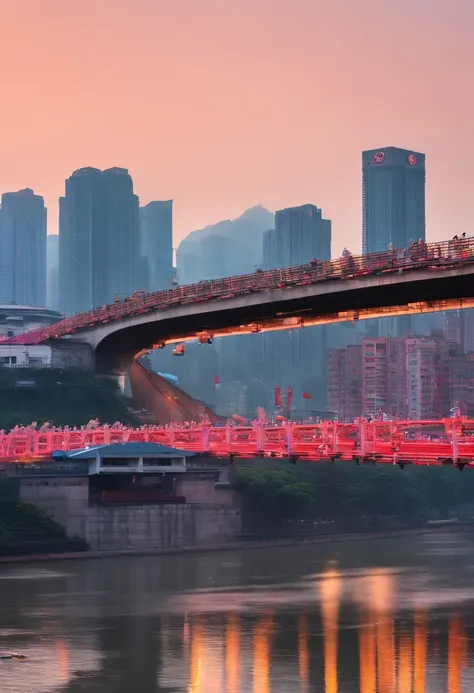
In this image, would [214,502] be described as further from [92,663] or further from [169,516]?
[92,663]

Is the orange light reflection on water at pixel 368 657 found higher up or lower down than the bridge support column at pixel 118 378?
lower down

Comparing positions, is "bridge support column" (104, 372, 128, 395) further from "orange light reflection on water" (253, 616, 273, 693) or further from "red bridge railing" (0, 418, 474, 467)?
"orange light reflection on water" (253, 616, 273, 693)

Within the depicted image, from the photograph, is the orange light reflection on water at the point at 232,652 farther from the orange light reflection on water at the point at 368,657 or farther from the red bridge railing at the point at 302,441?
the red bridge railing at the point at 302,441

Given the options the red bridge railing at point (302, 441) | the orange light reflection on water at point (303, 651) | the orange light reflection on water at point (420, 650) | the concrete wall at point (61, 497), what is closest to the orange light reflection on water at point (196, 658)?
the orange light reflection on water at point (303, 651)

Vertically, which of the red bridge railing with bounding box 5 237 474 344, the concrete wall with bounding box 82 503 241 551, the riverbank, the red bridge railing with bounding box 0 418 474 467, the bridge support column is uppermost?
the red bridge railing with bounding box 5 237 474 344

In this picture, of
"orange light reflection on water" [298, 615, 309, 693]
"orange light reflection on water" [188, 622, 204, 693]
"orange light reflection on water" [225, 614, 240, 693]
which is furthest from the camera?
"orange light reflection on water" [298, 615, 309, 693]

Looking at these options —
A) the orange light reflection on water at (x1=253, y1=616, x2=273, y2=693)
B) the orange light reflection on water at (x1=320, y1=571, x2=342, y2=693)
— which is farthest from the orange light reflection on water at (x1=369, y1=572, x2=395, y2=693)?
the orange light reflection on water at (x1=253, y1=616, x2=273, y2=693)

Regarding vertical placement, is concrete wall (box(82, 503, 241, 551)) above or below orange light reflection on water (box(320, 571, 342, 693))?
above

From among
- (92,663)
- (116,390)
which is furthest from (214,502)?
(92,663)
